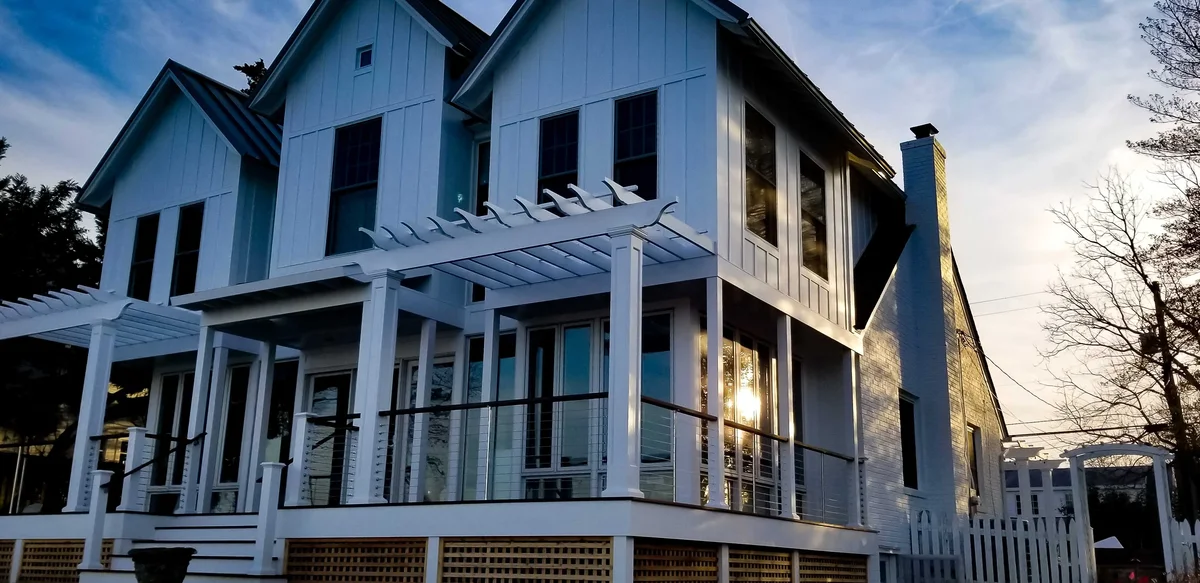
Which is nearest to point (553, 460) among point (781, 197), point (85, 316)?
point (781, 197)

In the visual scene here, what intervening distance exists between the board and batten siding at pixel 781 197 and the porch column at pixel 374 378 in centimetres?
379

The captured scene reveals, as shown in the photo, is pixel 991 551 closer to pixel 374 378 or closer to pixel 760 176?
pixel 760 176

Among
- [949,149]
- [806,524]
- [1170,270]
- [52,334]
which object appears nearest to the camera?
[806,524]

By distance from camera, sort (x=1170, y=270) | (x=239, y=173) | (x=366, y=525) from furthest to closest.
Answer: (x=1170, y=270), (x=239, y=173), (x=366, y=525)

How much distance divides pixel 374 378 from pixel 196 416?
11.4ft

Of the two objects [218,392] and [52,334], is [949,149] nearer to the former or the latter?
[218,392]

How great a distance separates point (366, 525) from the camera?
34.5 ft

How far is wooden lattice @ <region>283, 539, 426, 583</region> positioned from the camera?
10.2 m

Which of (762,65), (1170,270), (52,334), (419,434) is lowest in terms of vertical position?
(419,434)

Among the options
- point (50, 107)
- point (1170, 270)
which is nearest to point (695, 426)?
point (1170, 270)

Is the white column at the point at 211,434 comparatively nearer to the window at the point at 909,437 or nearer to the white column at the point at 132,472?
the white column at the point at 132,472

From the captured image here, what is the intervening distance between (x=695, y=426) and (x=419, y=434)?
3434 mm

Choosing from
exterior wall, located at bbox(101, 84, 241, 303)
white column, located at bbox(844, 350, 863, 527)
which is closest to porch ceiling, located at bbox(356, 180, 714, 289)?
white column, located at bbox(844, 350, 863, 527)

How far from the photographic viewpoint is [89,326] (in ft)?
46.5
